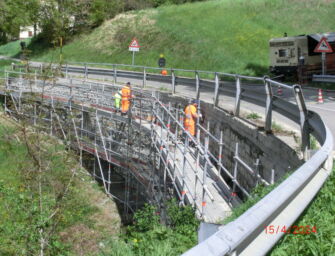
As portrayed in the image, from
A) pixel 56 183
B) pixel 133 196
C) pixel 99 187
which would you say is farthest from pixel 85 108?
pixel 56 183

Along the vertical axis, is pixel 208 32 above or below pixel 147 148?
Result: above

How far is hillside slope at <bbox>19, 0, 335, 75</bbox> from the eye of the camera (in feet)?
124

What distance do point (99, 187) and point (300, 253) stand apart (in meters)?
17.1

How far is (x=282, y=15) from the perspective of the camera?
143 feet

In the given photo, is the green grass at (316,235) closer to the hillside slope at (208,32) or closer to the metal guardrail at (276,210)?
the metal guardrail at (276,210)

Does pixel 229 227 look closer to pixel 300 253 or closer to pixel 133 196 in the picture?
pixel 300 253

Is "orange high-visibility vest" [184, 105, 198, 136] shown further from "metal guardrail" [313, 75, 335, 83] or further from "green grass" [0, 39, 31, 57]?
"green grass" [0, 39, 31, 57]

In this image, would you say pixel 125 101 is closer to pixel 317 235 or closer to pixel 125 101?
pixel 125 101

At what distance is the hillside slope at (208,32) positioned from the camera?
124 ft

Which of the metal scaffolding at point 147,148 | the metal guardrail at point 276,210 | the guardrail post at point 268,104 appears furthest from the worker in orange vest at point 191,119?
the metal guardrail at point 276,210

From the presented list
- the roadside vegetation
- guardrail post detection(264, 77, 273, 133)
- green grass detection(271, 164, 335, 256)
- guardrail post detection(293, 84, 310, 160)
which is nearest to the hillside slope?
the roadside vegetation

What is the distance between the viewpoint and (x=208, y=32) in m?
42.0

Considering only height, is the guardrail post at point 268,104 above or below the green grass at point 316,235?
above

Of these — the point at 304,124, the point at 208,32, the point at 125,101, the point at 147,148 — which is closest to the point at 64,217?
the point at 147,148
